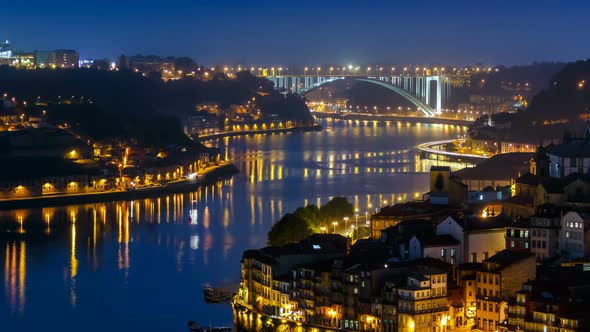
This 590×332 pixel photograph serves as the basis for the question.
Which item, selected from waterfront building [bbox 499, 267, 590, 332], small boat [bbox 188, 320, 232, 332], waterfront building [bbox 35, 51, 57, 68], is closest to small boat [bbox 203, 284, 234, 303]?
small boat [bbox 188, 320, 232, 332]

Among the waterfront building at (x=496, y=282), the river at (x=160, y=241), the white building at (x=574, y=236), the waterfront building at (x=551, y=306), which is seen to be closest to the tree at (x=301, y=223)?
the river at (x=160, y=241)

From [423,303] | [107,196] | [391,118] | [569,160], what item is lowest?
[391,118]

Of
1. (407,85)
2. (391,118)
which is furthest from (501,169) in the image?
(407,85)

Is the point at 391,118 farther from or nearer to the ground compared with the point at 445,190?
nearer to the ground

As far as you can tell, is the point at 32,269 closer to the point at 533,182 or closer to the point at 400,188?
the point at 533,182

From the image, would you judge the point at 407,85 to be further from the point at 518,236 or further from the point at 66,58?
the point at 518,236

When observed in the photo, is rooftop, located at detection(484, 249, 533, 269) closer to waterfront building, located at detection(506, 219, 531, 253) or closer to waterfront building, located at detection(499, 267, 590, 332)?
waterfront building, located at detection(499, 267, 590, 332)

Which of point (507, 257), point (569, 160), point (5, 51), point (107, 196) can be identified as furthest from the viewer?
point (5, 51)

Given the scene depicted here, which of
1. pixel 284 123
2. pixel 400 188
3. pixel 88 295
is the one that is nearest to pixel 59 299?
pixel 88 295
